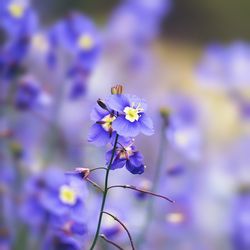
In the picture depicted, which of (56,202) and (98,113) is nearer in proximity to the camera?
(98,113)

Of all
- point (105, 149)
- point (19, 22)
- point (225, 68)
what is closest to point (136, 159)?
point (19, 22)

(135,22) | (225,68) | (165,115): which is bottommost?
(165,115)

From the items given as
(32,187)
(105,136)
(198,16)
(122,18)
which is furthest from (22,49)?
(198,16)

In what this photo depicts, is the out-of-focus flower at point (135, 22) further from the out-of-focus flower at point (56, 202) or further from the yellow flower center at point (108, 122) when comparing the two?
the yellow flower center at point (108, 122)

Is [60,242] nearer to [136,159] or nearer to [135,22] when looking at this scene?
[136,159]

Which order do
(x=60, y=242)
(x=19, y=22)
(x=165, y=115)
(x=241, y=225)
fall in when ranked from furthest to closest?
(x=241, y=225), (x=19, y=22), (x=165, y=115), (x=60, y=242)

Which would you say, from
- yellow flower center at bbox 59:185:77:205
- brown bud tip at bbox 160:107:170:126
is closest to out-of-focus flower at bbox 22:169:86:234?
yellow flower center at bbox 59:185:77:205

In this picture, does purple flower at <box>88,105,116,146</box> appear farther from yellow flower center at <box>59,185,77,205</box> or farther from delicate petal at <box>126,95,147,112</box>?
yellow flower center at <box>59,185,77,205</box>

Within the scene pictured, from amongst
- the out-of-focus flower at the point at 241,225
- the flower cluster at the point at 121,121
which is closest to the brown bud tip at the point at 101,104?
the flower cluster at the point at 121,121
